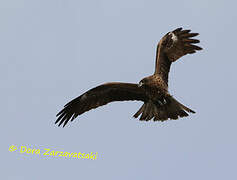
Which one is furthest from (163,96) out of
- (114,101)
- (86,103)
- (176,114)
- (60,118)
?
(60,118)

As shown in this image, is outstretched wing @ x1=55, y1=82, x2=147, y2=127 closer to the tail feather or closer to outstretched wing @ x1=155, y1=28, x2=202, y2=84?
the tail feather

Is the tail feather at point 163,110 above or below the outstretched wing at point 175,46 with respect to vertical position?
below

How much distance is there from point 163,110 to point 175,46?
1.70 metres

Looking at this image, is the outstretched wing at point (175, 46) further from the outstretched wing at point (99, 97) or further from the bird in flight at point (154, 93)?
the outstretched wing at point (99, 97)

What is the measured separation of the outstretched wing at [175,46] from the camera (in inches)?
399

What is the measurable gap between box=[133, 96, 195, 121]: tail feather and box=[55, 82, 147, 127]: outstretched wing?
231 millimetres

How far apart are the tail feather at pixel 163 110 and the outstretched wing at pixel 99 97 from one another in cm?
23

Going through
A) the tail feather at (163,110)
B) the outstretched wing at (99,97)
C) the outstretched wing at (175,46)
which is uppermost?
the outstretched wing at (175,46)

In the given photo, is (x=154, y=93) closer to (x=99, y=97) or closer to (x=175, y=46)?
(x=99, y=97)

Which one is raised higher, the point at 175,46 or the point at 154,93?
the point at 175,46

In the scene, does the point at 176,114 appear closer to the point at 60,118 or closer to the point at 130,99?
the point at 130,99

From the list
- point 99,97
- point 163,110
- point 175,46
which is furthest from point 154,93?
point 175,46

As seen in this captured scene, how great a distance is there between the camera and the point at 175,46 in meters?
10.3

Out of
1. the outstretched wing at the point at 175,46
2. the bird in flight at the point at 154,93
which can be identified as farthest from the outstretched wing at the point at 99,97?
the outstretched wing at the point at 175,46
